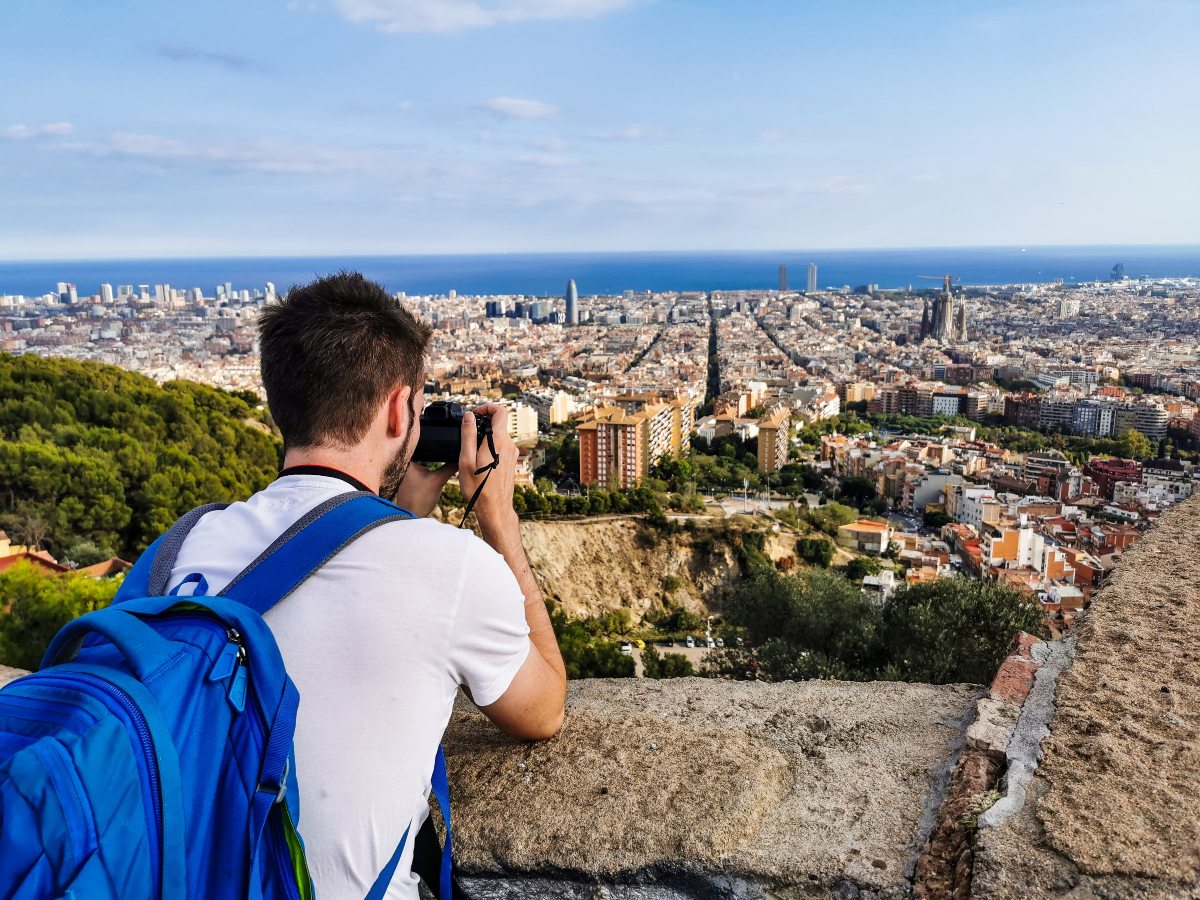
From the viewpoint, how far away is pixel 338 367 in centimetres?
93

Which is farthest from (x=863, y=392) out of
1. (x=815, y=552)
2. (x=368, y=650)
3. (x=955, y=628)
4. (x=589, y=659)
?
(x=368, y=650)

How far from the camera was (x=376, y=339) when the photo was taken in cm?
95

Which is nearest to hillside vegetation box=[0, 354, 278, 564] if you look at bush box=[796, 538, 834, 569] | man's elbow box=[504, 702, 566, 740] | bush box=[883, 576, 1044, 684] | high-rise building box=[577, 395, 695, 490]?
bush box=[883, 576, 1044, 684]

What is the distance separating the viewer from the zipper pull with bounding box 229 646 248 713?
66 cm

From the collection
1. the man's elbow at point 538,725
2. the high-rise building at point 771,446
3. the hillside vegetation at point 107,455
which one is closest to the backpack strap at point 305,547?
the man's elbow at point 538,725

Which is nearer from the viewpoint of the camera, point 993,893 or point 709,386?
point 993,893

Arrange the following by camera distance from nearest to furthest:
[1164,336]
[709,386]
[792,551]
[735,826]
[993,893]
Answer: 1. [993,893]
2. [735,826]
3. [792,551]
4. [709,386]
5. [1164,336]

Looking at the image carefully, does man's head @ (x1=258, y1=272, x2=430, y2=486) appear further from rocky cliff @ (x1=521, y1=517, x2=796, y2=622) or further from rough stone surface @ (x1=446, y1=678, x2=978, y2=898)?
rocky cliff @ (x1=521, y1=517, x2=796, y2=622)

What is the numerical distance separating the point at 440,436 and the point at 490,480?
9 cm

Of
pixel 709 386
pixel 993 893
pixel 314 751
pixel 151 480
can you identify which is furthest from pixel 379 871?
pixel 709 386

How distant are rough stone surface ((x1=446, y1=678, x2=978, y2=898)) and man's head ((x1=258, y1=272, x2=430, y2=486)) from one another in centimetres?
51

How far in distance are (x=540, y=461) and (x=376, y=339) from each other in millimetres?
25546

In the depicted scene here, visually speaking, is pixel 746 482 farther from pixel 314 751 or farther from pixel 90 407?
pixel 314 751

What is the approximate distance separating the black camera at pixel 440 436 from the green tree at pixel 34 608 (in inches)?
128
